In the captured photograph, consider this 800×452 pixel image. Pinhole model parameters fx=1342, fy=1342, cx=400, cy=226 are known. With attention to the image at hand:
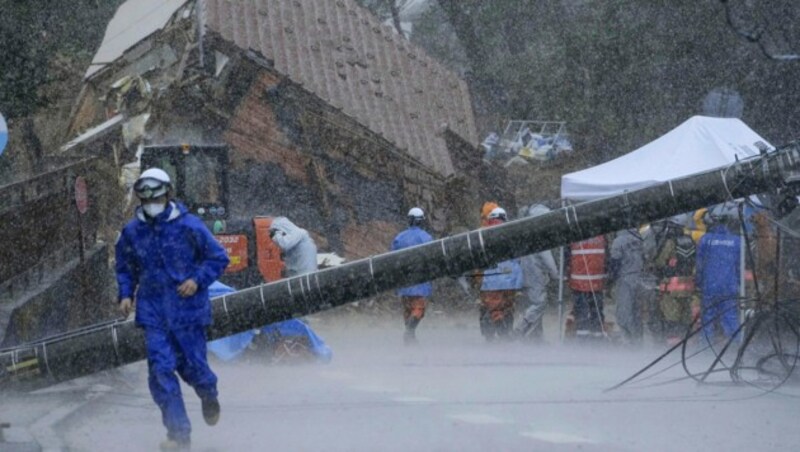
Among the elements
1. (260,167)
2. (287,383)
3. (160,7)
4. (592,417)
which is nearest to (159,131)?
(260,167)

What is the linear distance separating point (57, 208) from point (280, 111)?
11322 millimetres

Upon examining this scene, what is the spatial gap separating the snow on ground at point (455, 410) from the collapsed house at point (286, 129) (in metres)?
9.65

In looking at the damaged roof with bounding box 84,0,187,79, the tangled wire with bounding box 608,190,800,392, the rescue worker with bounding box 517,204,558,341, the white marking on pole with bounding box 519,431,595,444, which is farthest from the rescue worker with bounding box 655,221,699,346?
the damaged roof with bounding box 84,0,187,79

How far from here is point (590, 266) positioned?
16000mm

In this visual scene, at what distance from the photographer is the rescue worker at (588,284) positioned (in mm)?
15992

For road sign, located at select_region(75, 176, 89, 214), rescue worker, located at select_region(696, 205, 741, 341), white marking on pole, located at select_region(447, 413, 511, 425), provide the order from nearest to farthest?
white marking on pole, located at select_region(447, 413, 511, 425), road sign, located at select_region(75, 176, 89, 214), rescue worker, located at select_region(696, 205, 741, 341)

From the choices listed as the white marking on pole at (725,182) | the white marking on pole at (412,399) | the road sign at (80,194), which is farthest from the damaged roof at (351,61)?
the white marking on pole at (725,182)

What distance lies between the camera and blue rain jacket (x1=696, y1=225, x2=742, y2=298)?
47.3 ft

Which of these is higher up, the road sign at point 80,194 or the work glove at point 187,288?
the road sign at point 80,194

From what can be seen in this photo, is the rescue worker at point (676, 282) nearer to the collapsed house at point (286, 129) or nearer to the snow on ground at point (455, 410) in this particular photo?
the snow on ground at point (455, 410)

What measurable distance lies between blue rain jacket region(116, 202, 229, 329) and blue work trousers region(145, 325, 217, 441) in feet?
0.25

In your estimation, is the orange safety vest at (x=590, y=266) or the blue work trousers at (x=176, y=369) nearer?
the blue work trousers at (x=176, y=369)

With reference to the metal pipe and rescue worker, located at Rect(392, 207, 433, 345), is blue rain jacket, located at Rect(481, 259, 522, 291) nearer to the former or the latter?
rescue worker, located at Rect(392, 207, 433, 345)

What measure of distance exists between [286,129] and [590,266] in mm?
10253
